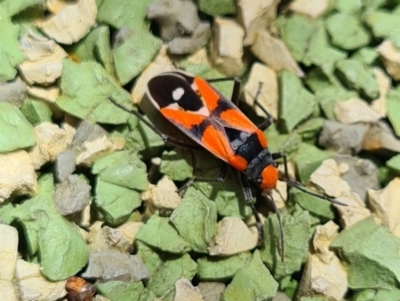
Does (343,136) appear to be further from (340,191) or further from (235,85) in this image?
(235,85)

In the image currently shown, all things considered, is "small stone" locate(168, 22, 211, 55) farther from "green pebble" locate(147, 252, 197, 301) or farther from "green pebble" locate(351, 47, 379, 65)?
"green pebble" locate(147, 252, 197, 301)

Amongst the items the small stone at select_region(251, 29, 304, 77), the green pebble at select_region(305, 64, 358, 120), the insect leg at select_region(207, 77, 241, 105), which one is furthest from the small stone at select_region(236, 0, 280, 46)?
the green pebble at select_region(305, 64, 358, 120)

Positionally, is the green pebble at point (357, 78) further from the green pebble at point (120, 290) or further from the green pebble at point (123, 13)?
the green pebble at point (120, 290)

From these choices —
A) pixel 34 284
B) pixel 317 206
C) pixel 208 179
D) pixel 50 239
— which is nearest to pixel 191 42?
pixel 208 179

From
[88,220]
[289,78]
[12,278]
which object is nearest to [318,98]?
[289,78]

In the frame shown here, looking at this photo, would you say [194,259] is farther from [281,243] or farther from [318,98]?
[318,98]
